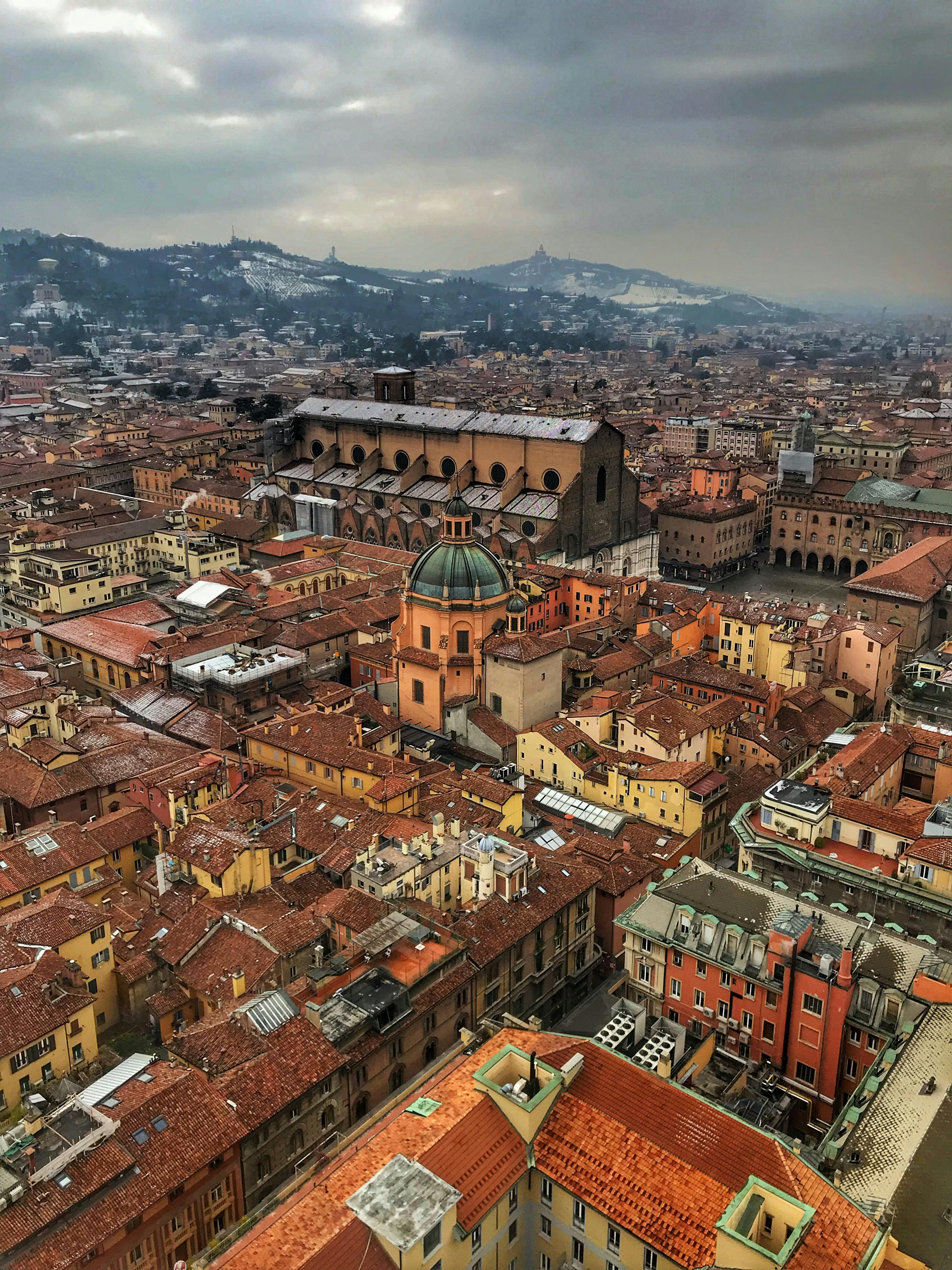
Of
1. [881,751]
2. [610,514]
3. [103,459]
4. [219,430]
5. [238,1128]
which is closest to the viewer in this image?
[238,1128]

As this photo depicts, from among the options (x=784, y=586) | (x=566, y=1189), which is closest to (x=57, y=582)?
(x=784, y=586)

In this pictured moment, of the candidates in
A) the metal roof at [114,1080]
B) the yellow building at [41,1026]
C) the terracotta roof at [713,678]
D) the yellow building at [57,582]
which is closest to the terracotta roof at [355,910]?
the metal roof at [114,1080]

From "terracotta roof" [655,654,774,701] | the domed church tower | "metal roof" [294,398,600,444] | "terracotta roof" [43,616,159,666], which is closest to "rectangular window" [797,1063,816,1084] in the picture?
"terracotta roof" [655,654,774,701]

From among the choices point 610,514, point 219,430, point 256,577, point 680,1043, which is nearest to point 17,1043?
point 680,1043

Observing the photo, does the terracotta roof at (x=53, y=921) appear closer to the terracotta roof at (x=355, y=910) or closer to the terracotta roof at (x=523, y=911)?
the terracotta roof at (x=355, y=910)

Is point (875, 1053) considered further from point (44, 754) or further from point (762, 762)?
point (44, 754)

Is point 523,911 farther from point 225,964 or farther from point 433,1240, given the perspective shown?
point 433,1240
